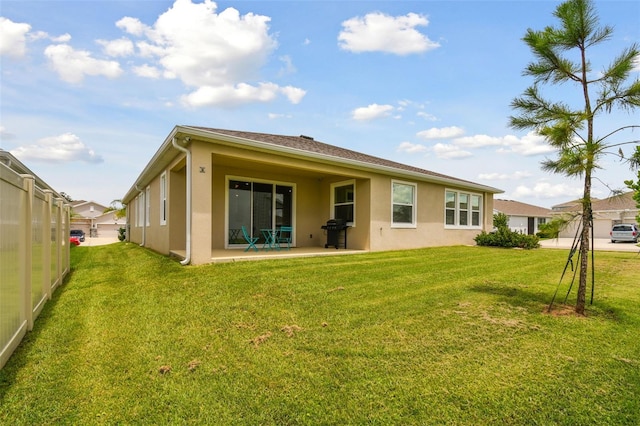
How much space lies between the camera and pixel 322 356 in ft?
10.5

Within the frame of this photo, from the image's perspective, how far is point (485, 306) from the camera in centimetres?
480

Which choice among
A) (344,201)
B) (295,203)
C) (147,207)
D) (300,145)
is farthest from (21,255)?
(147,207)

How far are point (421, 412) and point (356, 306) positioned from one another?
2.41m

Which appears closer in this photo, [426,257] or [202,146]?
[202,146]

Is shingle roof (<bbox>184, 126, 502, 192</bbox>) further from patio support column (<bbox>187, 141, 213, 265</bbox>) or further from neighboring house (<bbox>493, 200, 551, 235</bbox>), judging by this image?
neighboring house (<bbox>493, 200, 551, 235</bbox>)

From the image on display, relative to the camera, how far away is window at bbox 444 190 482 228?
13719mm

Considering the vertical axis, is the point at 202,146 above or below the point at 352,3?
below

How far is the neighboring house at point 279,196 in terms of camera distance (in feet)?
24.3

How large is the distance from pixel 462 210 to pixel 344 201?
589cm

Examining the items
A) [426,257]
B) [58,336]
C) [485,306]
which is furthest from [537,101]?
[58,336]

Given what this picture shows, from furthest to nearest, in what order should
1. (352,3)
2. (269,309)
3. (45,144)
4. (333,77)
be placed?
1. (45,144)
2. (333,77)
3. (352,3)
4. (269,309)

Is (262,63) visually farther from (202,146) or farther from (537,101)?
(537,101)

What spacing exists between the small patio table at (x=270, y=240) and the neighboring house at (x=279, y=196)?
0.27 m

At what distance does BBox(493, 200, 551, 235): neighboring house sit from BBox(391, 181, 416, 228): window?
2430 centimetres
